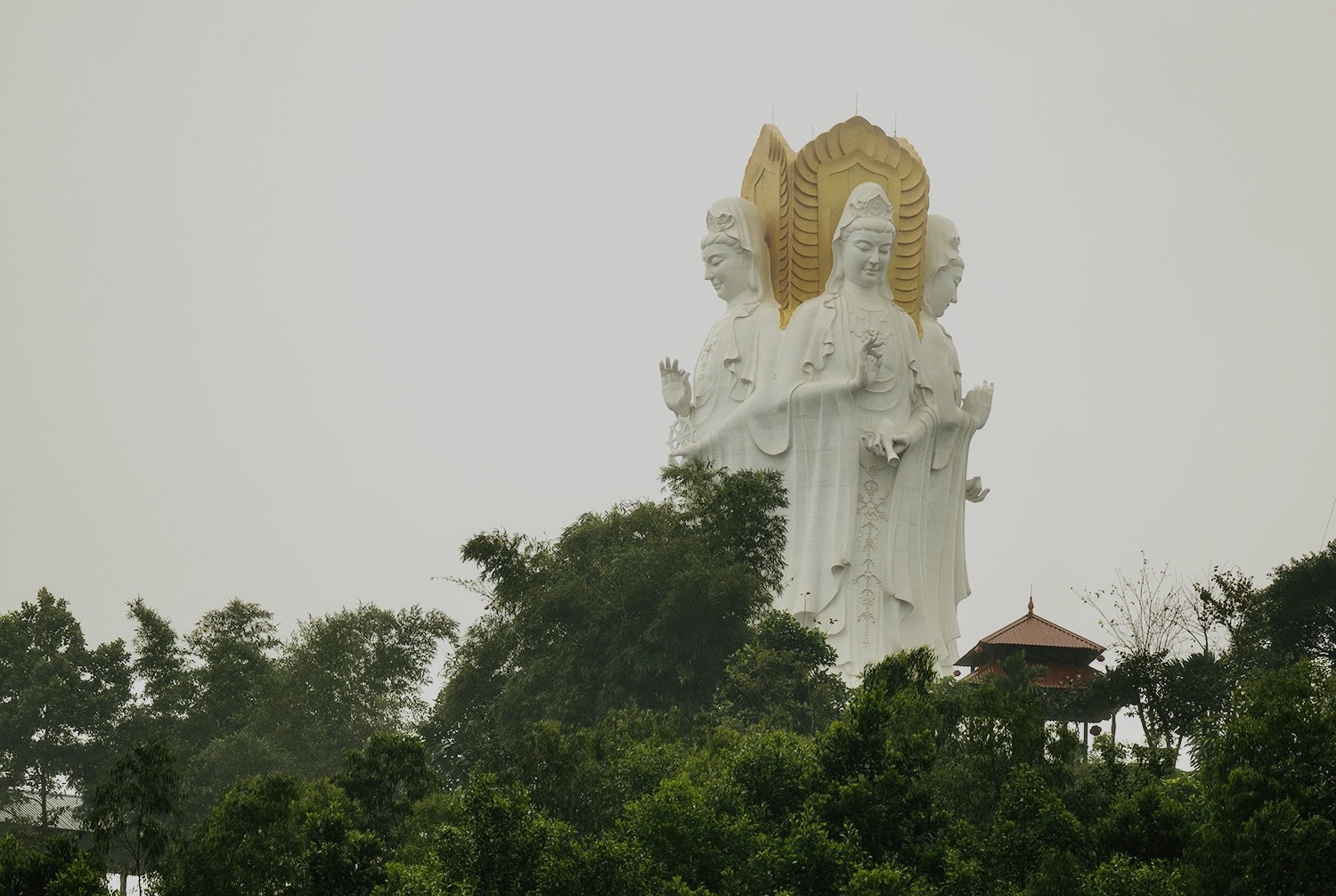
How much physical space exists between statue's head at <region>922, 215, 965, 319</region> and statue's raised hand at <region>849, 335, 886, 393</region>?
8.25 feet

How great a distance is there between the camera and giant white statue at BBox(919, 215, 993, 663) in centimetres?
3484

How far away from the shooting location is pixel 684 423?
3644 cm

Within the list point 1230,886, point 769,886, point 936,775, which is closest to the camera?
point 1230,886

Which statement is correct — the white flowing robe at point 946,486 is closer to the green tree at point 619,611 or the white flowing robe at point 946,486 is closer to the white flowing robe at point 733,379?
the white flowing robe at point 733,379

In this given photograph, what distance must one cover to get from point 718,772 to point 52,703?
14753 mm

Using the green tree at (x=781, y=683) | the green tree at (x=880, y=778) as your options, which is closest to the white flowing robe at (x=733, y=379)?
the green tree at (x=781, y=683)

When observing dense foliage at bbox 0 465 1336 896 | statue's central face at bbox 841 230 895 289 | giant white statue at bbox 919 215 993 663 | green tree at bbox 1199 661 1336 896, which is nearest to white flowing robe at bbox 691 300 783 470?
statue's central face at bbox 841 230 895 289

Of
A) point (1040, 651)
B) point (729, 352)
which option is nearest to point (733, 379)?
point (729, 352)

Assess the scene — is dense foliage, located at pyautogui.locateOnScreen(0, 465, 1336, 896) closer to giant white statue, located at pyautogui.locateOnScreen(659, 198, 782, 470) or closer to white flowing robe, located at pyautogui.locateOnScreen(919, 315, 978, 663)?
white flowing robe, located at pyautogui.locateOnScreen(919, 315, 978, 663)

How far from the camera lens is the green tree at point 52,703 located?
3366cm

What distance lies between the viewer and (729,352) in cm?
3553

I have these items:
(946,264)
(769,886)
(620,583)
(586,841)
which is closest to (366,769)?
(586,841)

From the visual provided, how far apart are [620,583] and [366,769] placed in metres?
6.61

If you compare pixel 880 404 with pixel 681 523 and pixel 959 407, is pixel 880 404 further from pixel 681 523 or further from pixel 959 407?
pixel 681 523
